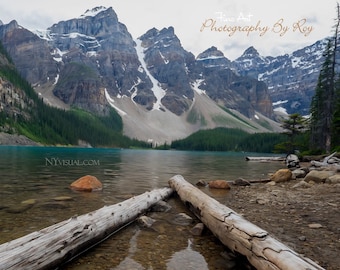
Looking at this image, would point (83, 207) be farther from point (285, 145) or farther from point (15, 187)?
point (285, 145)

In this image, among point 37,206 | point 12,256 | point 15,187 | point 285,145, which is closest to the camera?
point 12,256

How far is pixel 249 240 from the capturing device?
674 cm

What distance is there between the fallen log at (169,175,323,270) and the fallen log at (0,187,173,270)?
304cm

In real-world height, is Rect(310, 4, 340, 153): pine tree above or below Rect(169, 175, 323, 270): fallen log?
above

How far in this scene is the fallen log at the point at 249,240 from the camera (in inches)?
214

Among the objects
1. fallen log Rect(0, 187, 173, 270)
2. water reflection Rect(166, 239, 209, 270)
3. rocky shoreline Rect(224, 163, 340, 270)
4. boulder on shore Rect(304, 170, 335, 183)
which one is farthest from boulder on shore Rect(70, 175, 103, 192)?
boulder on shore Rect(304, 170, 335, 183)

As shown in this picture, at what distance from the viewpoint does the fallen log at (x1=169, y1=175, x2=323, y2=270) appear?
5445 millimetres

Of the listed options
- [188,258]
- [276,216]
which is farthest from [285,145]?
[188,258]

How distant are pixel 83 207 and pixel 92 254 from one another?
557 centimetres

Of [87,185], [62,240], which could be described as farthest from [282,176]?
[62,240]

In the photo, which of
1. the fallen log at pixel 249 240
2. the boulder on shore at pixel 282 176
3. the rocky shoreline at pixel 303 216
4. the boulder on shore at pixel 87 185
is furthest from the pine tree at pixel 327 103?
the fallen log at pixel 249 240

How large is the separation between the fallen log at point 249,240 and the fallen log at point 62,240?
3040 millimetres

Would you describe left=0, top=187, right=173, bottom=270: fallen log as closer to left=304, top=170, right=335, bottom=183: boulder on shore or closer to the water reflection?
the water reflection

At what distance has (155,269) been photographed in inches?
267
